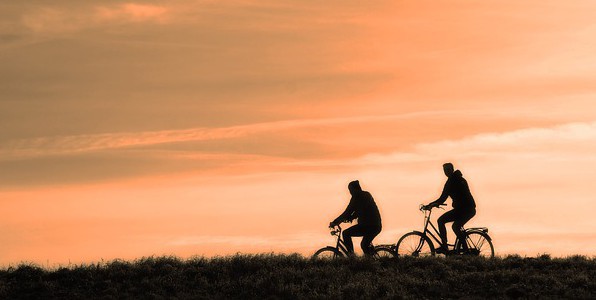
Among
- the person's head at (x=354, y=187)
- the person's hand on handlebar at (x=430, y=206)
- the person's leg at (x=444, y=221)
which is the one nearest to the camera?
the person's head at (x=354, y=187)

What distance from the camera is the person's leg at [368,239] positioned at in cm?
2545

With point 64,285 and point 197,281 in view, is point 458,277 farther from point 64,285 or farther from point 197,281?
point 64,285

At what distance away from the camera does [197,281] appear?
24.0 metres

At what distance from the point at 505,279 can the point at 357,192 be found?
4.73m

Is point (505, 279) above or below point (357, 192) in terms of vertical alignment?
below

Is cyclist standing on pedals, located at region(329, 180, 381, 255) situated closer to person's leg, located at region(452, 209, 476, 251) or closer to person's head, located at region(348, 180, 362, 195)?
person's head, located at region(348, 180, 362, 195)

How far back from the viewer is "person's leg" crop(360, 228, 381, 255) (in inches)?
1002

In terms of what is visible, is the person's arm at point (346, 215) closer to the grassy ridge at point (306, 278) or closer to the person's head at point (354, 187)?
the person's head at point (354, 187)

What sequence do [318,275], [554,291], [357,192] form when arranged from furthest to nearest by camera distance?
[357,192], [318,275], [554,291]

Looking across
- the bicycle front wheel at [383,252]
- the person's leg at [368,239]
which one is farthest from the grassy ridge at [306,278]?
the person's leg at [368,239]

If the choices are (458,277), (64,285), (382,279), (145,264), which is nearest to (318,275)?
(382,279)

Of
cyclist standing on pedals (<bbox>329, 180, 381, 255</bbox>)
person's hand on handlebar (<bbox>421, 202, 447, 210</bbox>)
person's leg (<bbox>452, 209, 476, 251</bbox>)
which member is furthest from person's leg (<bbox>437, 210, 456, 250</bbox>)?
cyclist standing on pedals (<bbox>329, 180, 381, 255</bbox>)

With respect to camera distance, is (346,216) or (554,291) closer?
(554,291)

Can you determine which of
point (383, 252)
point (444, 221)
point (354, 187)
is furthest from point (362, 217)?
point (444, 221)
